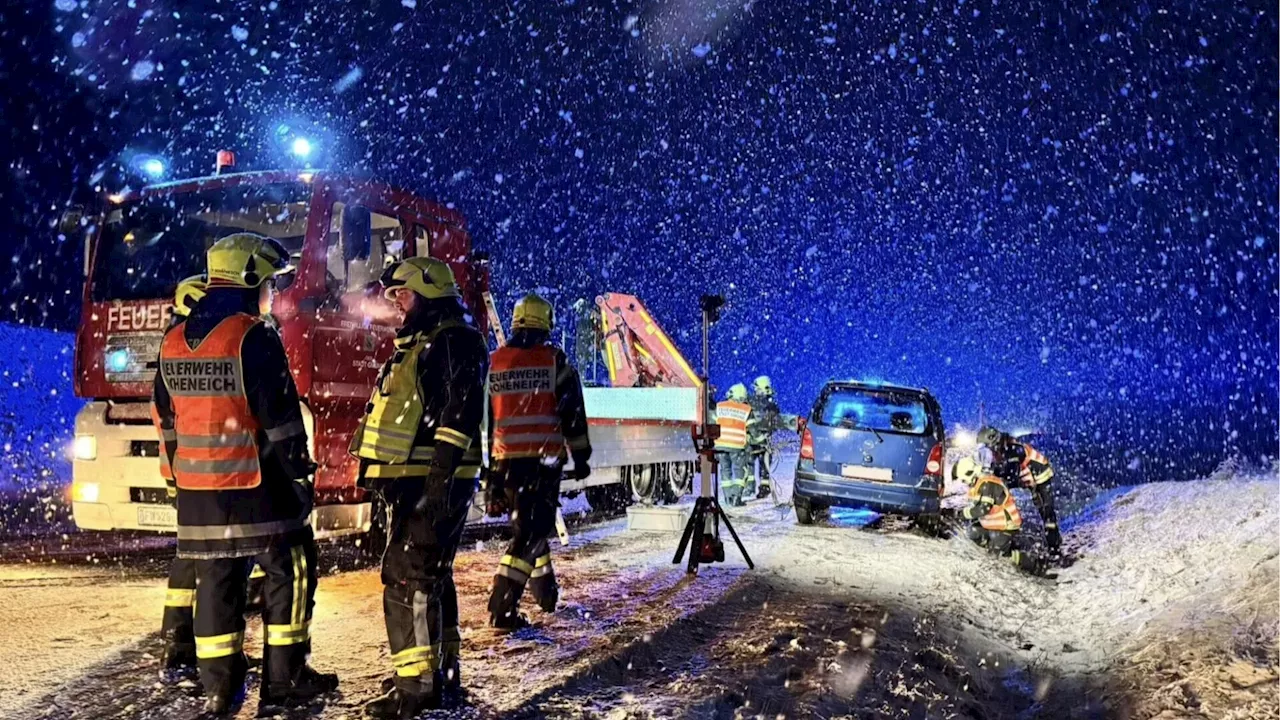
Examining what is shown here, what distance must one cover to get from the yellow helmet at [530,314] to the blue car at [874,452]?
5.57 metres

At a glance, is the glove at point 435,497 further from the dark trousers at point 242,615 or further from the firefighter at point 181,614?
the firefighter at point 181,614

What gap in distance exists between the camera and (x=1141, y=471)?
106ft

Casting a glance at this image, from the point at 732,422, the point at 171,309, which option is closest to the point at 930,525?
the point at 732,422

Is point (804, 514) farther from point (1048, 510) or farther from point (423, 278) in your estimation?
point (423, 278)

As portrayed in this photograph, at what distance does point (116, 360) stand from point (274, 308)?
1426 mm

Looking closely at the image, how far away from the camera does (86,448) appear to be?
6445mm

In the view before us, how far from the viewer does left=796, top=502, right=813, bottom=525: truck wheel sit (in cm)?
1020

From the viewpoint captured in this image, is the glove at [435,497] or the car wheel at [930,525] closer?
the glove at [435,497]

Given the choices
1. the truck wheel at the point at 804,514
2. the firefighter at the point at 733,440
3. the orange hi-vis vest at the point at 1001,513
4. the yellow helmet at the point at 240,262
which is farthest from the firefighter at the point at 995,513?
the yellow helmet at the point at 240,262

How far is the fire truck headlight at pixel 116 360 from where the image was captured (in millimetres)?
6422

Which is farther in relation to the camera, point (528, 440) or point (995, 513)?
point (995, 513)

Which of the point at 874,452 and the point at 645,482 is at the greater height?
the point at 874,452

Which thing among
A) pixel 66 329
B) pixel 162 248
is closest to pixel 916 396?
pixel 162 248

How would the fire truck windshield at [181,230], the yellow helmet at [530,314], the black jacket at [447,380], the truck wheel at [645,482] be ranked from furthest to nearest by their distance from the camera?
the truck wheel at [645,482], the fire truck windshield at [181,230], the yellow helmet at [530,314], the black jacket at [447,380]
